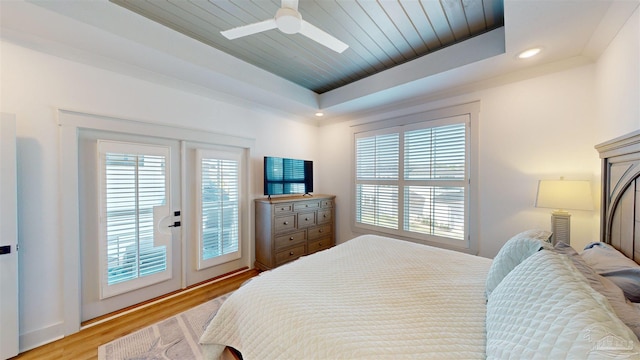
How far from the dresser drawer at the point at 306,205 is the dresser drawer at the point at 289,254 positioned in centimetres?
58

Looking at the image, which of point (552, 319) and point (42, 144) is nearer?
point (552, 319)

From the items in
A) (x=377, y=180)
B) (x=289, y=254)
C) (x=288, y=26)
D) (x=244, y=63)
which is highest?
(x=244, y=63)

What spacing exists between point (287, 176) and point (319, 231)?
1071 mm

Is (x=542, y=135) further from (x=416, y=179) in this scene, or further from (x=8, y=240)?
(x=8, y=240)

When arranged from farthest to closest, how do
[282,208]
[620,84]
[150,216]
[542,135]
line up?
[282,208], [150,216], [542,135], [620,84]

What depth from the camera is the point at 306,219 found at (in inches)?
143

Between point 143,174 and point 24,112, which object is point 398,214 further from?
point 24,112

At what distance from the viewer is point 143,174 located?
2.46 metres

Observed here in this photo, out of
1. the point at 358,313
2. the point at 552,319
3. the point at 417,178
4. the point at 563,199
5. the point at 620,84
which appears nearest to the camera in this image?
the point at 552,319

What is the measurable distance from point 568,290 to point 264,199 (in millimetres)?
3096

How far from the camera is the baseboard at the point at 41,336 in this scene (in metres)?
1.82

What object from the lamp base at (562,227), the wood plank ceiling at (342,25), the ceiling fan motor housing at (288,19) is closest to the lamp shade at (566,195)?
the lamp base at (562,227)

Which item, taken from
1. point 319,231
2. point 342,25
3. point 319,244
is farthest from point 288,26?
point 319,244

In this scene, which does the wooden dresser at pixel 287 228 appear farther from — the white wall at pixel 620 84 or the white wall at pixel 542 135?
the white wall at pixel 620 84
